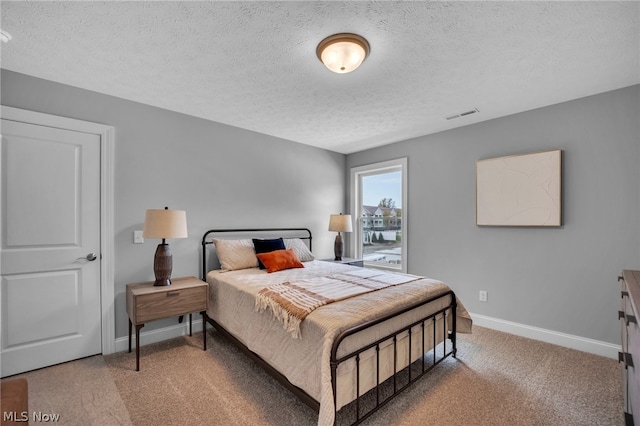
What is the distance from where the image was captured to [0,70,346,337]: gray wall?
2.67m

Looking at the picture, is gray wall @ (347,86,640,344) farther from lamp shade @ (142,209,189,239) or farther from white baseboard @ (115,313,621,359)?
lamp shade @ (142,209,189,239)

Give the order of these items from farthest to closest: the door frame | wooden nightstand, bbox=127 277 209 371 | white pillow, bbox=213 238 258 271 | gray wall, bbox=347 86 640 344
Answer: white pillow, bbox=213 238 258 271, the door frame, gray wall, bbox=347 86 640 344, wooden nightstand, bbox=127 277 209 371

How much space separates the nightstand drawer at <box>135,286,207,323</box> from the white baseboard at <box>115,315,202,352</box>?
2.02 ft

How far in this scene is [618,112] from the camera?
2.61 m

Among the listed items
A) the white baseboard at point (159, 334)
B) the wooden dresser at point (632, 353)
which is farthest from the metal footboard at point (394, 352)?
the white baseboard at point (159, 334)

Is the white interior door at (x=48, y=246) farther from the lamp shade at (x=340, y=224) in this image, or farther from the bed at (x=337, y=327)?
the lamp shade at (x=340, y=224)

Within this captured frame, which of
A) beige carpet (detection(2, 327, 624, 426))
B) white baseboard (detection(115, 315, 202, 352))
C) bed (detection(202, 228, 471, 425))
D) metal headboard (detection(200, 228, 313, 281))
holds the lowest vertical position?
beige carpet (detection(2, 327, 624, 426))

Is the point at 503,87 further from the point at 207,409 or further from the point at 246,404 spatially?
the point at 207,409

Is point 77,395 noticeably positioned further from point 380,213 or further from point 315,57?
point 380,213

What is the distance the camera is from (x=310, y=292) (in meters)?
2.22

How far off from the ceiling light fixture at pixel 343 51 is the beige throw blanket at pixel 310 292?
1.68 m

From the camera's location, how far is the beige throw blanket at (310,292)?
6.21ft

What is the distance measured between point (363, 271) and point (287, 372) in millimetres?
1438

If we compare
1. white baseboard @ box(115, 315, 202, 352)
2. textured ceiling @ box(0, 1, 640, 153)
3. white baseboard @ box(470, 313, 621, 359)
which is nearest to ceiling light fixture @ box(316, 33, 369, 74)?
textured ceiling @ box(0, 1, 640, 153)
